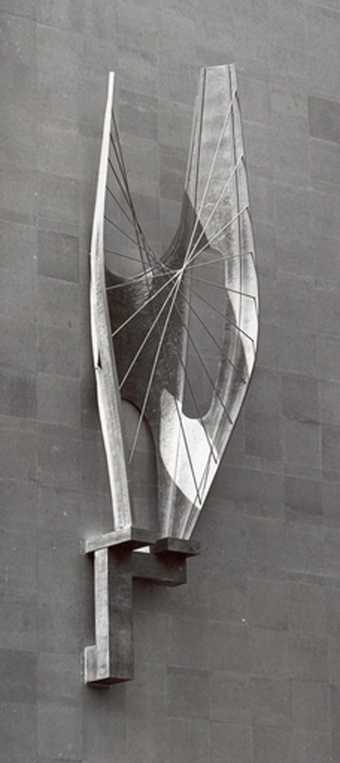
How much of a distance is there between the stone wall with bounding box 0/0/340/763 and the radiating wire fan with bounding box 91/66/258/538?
0.47 meters

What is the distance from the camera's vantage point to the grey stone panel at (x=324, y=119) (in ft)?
79.3

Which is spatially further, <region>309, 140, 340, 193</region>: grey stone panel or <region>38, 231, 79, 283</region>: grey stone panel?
<region>309, 140, 340, 193</region>: grey stone panel

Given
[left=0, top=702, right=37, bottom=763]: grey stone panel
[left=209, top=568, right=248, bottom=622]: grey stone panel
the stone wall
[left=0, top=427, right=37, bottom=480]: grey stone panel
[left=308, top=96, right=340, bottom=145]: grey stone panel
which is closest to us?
[left=0, top=702, right=37, bottom=763]: grey stone panel

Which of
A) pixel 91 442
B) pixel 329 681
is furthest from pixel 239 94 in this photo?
pixel 329 681

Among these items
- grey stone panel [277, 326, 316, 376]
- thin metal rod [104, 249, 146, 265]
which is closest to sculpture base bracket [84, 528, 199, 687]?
grey stone panel [277, 326, 316, 376]

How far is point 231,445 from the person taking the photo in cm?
2162

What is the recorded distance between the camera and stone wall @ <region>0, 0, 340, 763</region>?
64.1 ft

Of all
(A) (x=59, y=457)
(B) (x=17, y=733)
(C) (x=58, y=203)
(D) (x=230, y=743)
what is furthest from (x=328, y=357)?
(B) (x=17, y=733)

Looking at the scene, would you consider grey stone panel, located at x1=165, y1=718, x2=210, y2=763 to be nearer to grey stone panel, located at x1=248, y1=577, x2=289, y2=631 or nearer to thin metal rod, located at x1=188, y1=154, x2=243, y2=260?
grey stone panel, located at x1=248, y1=577, x2=289, y2=631

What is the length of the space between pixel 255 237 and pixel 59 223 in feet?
10.3

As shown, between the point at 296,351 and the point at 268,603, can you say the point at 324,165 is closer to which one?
the point at 296,351

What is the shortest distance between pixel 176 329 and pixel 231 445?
1.67 metres

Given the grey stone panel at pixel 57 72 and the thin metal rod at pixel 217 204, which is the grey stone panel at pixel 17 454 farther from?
the grey stone panel at pixel 57 72

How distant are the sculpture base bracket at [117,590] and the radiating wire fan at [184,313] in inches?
12.9
